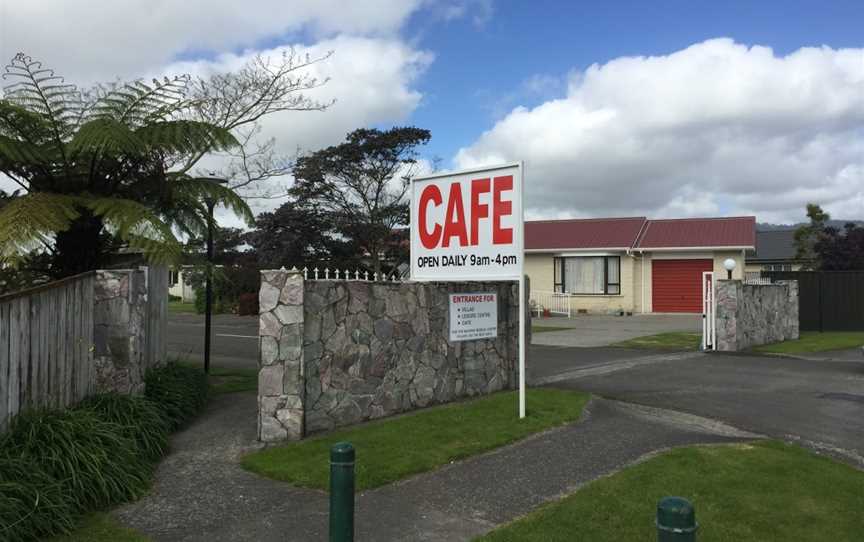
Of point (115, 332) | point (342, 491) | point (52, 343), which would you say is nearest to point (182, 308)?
point (115, 332)

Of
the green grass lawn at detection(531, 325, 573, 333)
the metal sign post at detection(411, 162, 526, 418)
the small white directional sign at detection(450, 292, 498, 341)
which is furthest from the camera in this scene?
the green grass lawn at detection(531, 325, 573, 333)

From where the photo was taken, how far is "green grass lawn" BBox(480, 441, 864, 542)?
469cm

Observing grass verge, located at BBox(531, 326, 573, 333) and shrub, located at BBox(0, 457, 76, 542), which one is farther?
grass verge, located at BBox(531, 326, 573, 333)

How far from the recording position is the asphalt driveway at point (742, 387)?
7.87 meters

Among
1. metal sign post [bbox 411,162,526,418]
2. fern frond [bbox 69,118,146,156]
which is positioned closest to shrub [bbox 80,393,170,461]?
fern frond [bbox 69,118,146,156]

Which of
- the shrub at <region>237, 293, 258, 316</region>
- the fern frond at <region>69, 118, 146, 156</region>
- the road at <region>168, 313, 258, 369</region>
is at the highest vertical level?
the fern frond at <region>69, 118, 146, 156</region>

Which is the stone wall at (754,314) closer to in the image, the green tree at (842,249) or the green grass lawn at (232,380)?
the green tree at (842,249)

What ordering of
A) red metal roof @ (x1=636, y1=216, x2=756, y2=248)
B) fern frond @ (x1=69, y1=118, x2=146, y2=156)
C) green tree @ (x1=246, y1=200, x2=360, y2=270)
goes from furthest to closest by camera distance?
red metal roof @ (x1=636, y1=216, x2=756, y2=248) < green tree @ (x1=246, y1=200, x2=360, y2=270) < fern frond @ (x1=69, y1=118, x2=146, y2=156)

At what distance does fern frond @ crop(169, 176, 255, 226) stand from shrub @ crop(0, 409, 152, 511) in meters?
3.20

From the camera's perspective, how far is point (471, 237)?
8641 mm

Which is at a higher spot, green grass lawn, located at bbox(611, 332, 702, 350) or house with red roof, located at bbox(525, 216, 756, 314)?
house with red roof, located at bbox(525, 216, 756, 314)

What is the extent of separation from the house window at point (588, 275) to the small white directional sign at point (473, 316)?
21703 mm

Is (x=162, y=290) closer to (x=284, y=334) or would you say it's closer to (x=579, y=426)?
(x=284, y=334)

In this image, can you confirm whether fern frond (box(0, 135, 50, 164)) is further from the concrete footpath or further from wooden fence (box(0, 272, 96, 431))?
the concrete footpath
